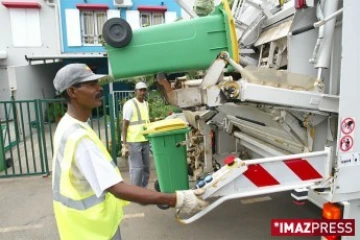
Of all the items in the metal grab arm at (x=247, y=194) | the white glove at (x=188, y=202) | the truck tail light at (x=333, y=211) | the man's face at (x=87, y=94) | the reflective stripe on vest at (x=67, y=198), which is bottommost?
the truck tail light at (x=333, y=211)

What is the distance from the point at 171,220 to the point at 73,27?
13541 millimetres

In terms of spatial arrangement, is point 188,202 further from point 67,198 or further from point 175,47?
point 175,47

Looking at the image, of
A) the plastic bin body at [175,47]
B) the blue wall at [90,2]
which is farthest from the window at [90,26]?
the plastic bin body at [175,47]

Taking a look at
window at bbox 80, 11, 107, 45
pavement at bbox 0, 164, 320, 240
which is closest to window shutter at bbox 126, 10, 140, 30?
window at bbox 80, 11, 107, 45

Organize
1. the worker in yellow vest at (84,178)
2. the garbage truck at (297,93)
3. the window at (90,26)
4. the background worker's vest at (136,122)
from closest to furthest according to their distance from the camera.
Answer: the worker in yellow vest at (84,178)
the garbage truck at (297,93)
the background worker's vest at (136,122)
the window at (90,26)

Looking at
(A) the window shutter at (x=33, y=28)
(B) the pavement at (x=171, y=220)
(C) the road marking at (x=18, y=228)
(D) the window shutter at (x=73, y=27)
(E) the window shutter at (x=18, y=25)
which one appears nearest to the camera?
(B) the pavement at (x=171, y=220)

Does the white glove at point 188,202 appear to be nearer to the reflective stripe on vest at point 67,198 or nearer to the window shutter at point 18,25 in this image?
the reflective stripe on vest at point 67,198

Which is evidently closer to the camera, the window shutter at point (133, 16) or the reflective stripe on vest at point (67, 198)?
the reflective stripe on vest at point (67, 198)

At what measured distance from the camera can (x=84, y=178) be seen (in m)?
1.55

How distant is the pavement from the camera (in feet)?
10.9

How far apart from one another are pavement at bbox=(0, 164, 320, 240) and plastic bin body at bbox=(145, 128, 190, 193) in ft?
1.65

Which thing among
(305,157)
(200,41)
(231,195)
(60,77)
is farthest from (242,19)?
(60,77)

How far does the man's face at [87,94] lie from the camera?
1.57 m

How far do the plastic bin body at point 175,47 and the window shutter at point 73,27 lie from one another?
1417 cm
